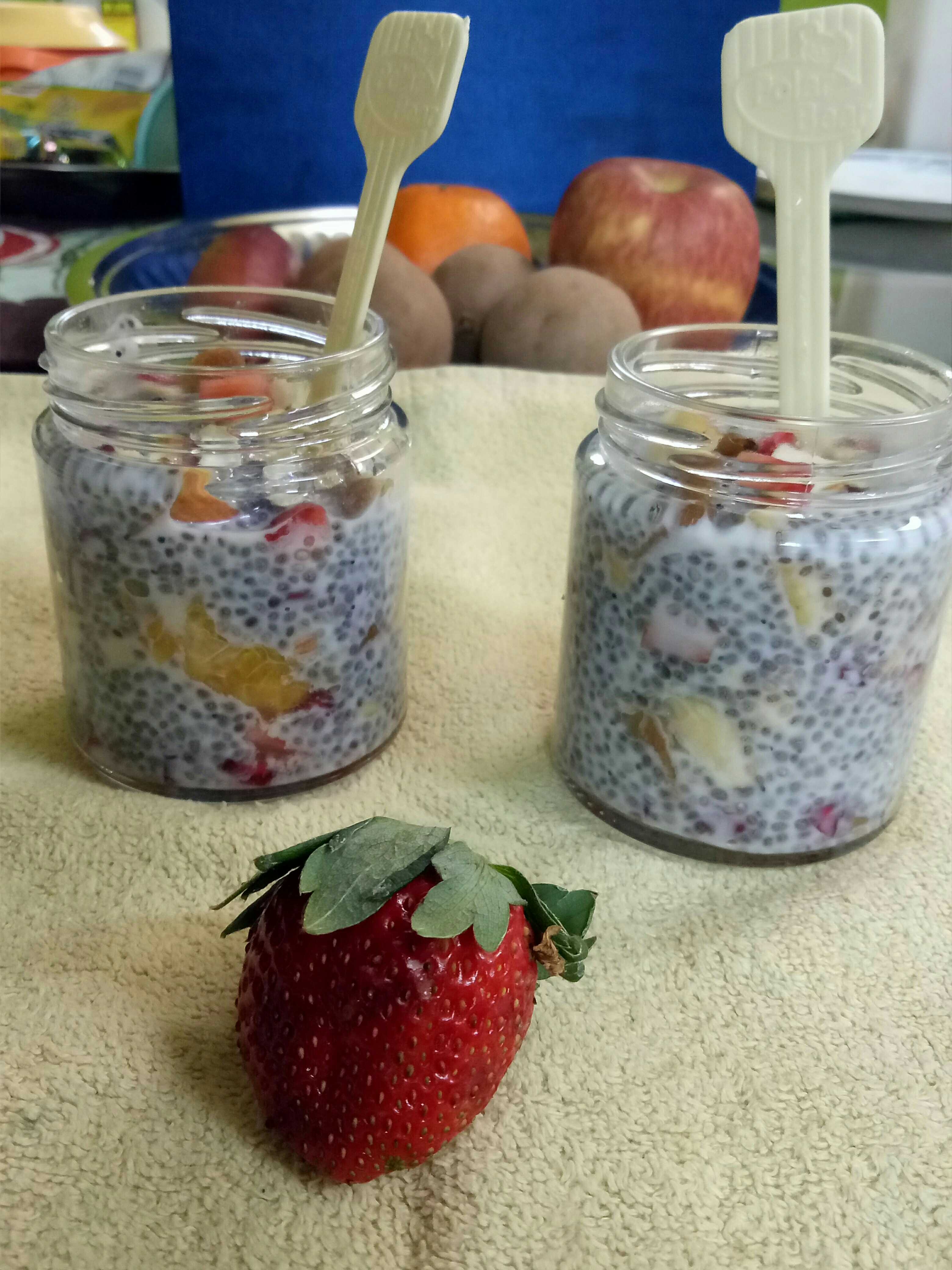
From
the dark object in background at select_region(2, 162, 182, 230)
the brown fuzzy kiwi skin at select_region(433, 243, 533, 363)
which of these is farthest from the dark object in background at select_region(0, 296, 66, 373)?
the brown fuzzy kiwi skin at select_region(433, 243, 533, 363)

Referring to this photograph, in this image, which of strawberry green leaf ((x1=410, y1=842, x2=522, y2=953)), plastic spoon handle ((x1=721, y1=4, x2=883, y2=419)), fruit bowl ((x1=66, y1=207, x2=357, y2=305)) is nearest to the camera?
strawberry green leaf ((x1=410, y1=842, x2=522, y2=953))

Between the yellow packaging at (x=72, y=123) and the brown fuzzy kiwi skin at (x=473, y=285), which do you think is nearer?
the brown fuzzy kiwi skin at (x=473, y=285)

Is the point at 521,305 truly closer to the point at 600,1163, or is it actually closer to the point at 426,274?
the point at 426,274

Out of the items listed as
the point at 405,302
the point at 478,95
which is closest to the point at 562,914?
the point at 405,302

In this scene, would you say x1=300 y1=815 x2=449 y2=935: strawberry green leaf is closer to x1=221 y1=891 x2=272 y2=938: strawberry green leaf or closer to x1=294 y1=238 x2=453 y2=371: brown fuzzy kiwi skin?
x1=221 y1=891 x2=272 y2=938: strawberry green leaf

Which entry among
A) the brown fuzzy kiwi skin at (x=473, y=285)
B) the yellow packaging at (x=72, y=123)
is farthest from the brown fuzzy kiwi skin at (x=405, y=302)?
the yellow packaging at (x=72, y=123)

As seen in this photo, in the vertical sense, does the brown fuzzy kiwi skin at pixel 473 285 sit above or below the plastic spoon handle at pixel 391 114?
below

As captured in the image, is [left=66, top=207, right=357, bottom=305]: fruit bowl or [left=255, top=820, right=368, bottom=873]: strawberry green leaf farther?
[left=66, top=207, right=357, bottom=305]: fruit bowl

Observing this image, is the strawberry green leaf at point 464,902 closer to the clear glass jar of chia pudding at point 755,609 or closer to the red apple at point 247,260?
the clear glass jar of chia pudding at point 755,609

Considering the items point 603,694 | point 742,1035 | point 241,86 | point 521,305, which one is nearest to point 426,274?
point 521,305
